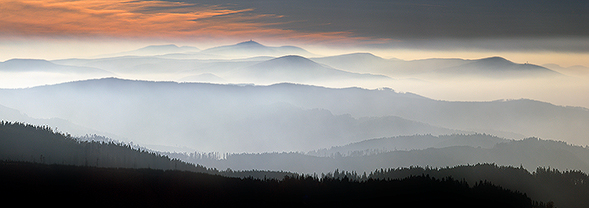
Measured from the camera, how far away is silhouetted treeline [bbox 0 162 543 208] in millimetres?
48875

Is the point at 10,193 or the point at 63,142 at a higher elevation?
the point at 63,142

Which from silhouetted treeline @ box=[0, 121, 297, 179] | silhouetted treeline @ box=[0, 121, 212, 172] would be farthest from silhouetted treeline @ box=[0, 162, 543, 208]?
silhouetted treeline @ box=[0, 121, 212, 172]

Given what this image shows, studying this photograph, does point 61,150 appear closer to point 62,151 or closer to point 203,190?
point 62,151

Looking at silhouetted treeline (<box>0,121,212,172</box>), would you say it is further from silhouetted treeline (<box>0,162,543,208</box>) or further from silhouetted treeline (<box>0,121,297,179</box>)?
silhouetted treeline (<box>0,162,543,208</box>)

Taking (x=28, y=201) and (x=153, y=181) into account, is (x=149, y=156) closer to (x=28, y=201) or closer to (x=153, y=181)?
(x=153, y=181)

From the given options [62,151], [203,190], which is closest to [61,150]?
[62,151]

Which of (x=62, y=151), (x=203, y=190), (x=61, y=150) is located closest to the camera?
(x=203, y=190)

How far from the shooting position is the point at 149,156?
158625 mm

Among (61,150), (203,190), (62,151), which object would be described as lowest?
(203,190)

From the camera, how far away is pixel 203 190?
69312mm

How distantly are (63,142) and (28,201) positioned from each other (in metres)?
107

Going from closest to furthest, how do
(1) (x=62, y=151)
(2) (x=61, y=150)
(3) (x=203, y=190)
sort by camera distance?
(3) (x=203, y=190)
(1) (x=62, y=151)
(2) (x=61, y=150)

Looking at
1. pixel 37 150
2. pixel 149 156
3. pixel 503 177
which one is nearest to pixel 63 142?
pixel 37 150

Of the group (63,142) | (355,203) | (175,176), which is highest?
(63,142)
